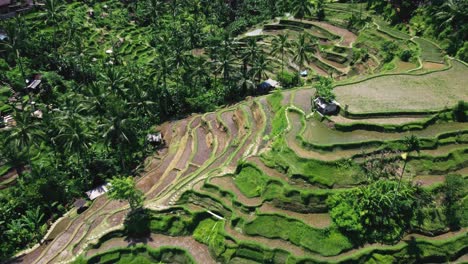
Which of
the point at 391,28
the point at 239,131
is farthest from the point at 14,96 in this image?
the point at 391,28

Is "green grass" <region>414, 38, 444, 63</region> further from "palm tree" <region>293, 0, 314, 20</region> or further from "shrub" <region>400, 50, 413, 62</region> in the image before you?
"palm tree" <region>293, 0, 314, 20</region>

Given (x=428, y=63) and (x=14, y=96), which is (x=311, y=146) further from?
(x=14, y=96)

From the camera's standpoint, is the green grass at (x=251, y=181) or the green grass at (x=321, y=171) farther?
the green grass at (x=251, y=181)

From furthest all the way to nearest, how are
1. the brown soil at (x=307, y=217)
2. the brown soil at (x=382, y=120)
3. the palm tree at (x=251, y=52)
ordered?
1. the palm tree at (x=251, y=52)
2. the brown soil at (x=382, y=120)
3. the brown soil at (x=307, y=217)

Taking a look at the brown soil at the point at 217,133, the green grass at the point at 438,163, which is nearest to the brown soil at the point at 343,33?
the brown soil at the point at 217,133

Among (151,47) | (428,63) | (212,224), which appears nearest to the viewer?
(212,224)

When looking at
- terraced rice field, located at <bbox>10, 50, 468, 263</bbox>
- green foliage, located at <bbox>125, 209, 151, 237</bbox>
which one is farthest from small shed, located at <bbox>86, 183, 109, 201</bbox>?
green foliage, located at <bbox>125, 209, 151, 237</bbox>

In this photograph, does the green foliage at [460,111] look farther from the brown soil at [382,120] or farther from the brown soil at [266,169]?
the brown soil at [266,169]
